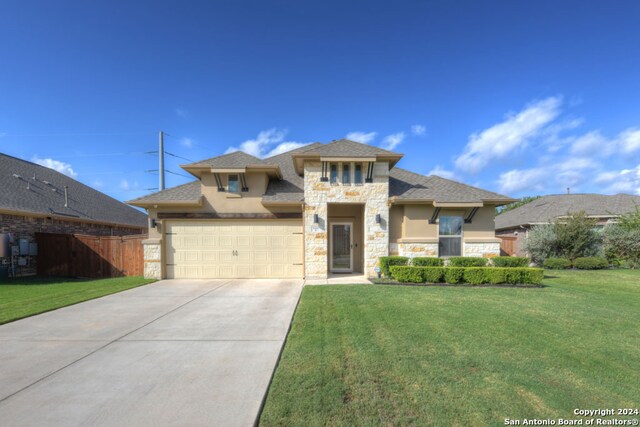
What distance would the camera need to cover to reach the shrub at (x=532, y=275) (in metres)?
9.08

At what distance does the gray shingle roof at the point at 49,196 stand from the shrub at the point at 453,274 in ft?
58.0

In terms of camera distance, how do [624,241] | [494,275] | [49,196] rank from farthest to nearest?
[49,196] → [624,241] → [494,275]

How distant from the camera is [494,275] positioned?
30.5 feet

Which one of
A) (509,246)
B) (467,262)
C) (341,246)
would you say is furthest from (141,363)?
(509,246)

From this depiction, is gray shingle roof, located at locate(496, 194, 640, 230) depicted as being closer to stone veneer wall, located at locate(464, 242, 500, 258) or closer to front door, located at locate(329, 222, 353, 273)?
stone veneer wall, located at locate(464, 242, 500, 258)

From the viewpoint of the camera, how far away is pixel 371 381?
3219 millimetres

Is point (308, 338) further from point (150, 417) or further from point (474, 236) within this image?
point (474, 236)

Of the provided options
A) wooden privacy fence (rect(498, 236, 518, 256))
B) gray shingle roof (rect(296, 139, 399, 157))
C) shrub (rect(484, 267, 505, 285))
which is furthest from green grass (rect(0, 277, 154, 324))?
wooden privacy fence (rect(498, 236, 518, 256))

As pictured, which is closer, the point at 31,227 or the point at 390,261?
the point at 390,261

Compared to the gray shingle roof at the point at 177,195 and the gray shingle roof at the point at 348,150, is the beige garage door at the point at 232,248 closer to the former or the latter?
the gray shingle roof at the point at 177,195

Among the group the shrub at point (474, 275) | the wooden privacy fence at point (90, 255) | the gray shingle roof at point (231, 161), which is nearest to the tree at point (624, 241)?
the shrub at point (474, 275)

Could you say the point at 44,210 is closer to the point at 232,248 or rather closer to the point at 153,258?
the point at 153,258

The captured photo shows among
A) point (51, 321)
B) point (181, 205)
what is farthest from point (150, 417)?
point (181, 205)

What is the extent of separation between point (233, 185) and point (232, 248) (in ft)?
8.41
